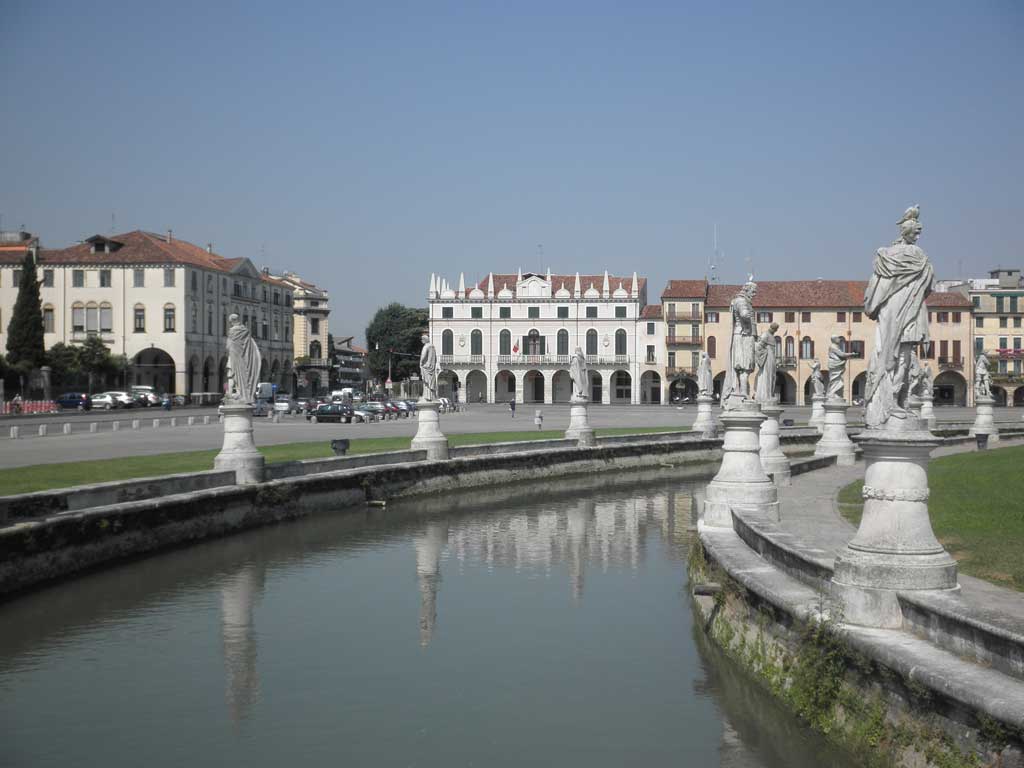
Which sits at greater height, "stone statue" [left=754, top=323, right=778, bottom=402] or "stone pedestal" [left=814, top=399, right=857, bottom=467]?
"stone statue" [left=754, top=323, right=778, bottom=402]

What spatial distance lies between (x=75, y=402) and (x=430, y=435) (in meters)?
45.4

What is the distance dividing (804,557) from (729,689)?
5.69 feet

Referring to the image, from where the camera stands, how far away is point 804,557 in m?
9.65

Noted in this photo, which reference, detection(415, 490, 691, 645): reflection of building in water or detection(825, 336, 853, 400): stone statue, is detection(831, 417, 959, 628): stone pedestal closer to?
detection(415, 490, 691, 645): reflection of building in water

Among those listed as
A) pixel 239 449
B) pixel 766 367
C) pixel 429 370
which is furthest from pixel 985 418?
pixel 239 449

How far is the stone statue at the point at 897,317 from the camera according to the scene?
8281 millimetres

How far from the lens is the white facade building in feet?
325

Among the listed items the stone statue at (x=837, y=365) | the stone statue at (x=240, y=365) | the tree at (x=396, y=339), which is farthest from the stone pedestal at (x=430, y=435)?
the tree at (x=396, y=339)

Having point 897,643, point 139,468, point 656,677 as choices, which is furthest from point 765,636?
point 139,468

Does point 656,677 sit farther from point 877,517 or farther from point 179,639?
point 179,639

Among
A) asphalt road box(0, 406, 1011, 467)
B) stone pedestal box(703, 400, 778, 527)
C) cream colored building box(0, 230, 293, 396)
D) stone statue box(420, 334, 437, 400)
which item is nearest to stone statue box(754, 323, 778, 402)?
stone pedestal box(703, 400, 778, 527)

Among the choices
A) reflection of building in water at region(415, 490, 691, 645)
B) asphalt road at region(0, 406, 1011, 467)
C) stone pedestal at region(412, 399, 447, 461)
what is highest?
stone pedestal at region(412, 399, 447, 461)

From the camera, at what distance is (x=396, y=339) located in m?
114

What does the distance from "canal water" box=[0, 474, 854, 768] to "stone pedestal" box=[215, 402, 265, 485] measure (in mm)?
2113
